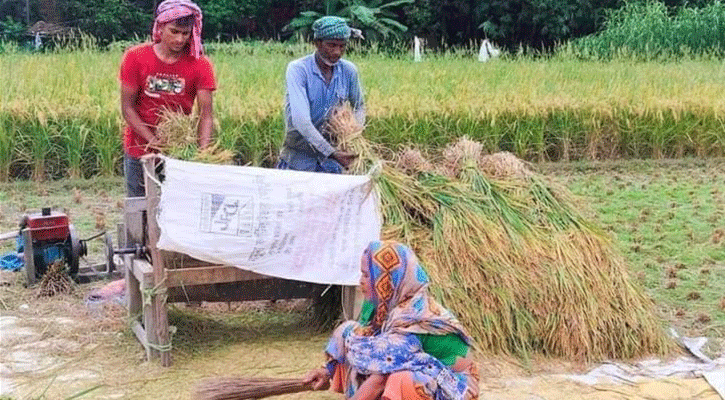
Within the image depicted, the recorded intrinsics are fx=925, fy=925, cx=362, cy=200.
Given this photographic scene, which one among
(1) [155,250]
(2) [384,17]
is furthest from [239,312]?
(2) [384,17]

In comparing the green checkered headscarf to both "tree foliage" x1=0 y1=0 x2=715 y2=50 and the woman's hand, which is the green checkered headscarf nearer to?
the woman's hand

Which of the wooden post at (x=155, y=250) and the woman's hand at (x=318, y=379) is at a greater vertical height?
the wooden post at (x=155, y=250)

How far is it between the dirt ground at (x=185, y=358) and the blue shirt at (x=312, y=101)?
0.81m

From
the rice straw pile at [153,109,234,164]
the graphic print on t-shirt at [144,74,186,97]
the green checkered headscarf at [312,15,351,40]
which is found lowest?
the rice straw pile at [153,109,234,164]

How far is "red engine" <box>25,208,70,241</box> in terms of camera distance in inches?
186

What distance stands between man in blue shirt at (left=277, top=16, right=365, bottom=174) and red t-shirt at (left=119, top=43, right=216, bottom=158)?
40 centimetres

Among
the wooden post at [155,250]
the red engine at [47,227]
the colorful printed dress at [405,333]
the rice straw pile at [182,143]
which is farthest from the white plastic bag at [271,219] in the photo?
the red engine at [47,227]

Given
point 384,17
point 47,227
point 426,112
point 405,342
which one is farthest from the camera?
point 384,17

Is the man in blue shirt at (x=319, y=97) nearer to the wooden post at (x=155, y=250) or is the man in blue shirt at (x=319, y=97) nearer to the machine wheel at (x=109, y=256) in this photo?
the wooden post at (x=155, y=250)

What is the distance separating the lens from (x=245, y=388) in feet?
10.7

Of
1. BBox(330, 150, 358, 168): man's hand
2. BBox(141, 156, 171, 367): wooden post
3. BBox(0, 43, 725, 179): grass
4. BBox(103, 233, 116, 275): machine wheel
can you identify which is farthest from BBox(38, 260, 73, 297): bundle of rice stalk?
BBox(0, 43, 725, 179): grass

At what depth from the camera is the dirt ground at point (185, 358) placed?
142 inches

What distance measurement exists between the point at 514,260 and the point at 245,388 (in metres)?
1.39

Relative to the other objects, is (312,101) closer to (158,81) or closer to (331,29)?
(331,29)
